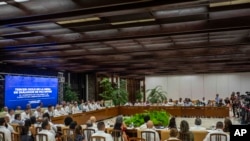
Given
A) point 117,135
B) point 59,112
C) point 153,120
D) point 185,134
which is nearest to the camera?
point 185,134

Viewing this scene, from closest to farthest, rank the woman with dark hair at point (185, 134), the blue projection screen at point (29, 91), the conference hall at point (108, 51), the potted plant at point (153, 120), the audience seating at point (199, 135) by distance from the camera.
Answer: the conference hall at point (108, 51)
the woman with dark hair at point (185, 134)
the audience seating at point (199, 135)
the potted plant at point (153, 120)
the blue projection screen at point (29, 91)

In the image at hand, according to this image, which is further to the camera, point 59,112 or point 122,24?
point 59,112

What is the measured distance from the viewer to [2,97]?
12.5m

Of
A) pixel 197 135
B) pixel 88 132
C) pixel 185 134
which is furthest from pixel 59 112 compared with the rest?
pixel 185 134

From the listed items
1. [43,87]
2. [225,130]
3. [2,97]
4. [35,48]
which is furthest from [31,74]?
[225,130]

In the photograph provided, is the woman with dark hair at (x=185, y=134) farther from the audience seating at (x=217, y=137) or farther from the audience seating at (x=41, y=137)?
the audience seating at (x=41, y=137)

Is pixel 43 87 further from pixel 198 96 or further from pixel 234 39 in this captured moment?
pixel 198 96

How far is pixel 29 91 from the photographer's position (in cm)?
1391

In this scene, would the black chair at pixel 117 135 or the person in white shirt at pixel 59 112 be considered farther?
the person in white shirt at pixel 59 112

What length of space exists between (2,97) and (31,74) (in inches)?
96.5

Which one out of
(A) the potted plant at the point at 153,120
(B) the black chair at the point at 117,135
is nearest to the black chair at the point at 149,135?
(B) the black chair at the point at 117,135

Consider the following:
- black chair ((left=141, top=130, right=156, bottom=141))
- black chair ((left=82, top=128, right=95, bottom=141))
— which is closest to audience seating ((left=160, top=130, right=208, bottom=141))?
black chair ((left=141, top=130, right=156, bottom=141))

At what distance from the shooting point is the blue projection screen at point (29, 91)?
12.9m

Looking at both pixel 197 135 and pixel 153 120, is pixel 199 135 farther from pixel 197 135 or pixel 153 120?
pixel 153 120
